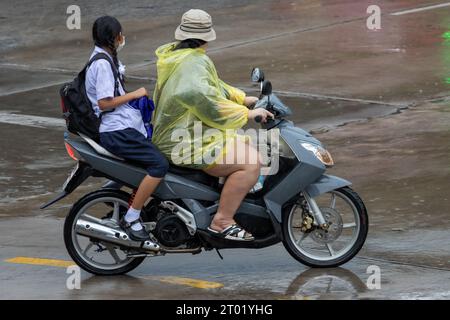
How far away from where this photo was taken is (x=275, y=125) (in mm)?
7891

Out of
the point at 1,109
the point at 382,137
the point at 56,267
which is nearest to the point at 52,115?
the point at 1,109

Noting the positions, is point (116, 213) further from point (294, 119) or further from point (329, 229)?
point (294, 119)

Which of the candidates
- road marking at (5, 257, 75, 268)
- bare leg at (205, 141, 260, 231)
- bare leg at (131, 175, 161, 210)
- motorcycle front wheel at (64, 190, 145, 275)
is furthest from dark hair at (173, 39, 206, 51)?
road marking at (5, 257, 75, 268)

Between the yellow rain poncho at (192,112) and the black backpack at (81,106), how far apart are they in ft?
1.14

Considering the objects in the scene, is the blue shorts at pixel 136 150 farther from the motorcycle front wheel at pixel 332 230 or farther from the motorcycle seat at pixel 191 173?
the motorcycle front wheel at pixel 332 230

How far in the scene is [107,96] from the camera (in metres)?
7.64

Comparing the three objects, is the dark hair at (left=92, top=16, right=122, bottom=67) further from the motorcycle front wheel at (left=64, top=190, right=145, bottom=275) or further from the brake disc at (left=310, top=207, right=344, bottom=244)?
the brake disc at (left=310, top=207, right=344, bottom=244)

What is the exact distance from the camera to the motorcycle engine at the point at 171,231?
309 inches

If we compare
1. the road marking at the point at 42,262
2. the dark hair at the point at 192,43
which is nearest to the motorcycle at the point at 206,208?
the road marking at the point at 42,262

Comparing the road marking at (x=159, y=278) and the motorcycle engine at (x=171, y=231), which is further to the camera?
the motorcycle engine at (x=171, y=231)

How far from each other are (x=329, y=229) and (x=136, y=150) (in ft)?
4.64

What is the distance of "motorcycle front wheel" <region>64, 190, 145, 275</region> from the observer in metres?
7.87

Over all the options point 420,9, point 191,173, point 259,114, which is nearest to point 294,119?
point 191,173

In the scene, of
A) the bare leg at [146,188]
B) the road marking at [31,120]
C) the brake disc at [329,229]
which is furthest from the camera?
the road marking at [31,120]
